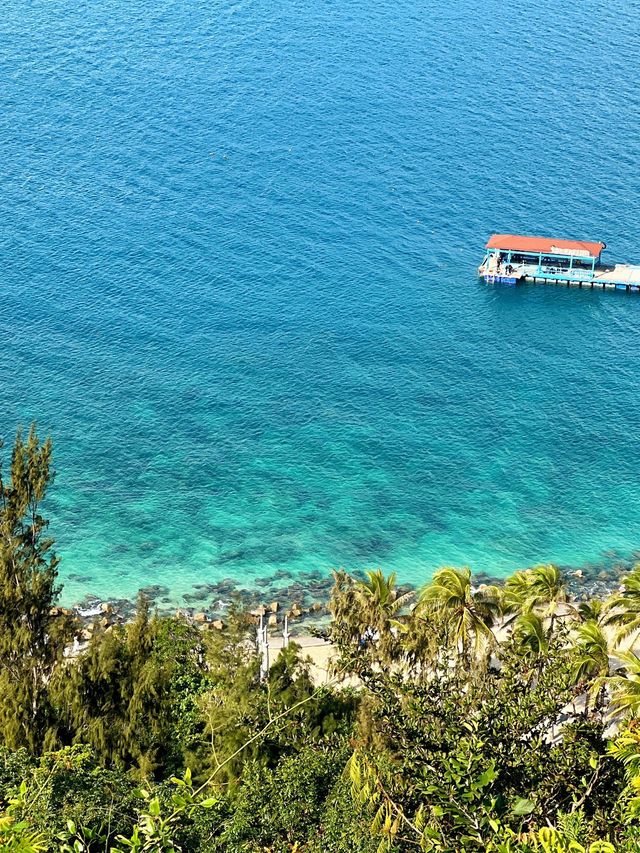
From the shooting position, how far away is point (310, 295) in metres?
94.1

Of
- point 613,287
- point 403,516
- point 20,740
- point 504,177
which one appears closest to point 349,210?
point 504,177

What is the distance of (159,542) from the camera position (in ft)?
217

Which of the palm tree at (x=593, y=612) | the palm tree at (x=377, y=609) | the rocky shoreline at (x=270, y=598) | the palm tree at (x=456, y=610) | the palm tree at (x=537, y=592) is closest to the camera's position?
the palm tree at (x=456, y=610)

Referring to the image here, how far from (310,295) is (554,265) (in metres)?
23.9

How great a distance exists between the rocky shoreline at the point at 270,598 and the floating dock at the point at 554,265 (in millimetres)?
39700

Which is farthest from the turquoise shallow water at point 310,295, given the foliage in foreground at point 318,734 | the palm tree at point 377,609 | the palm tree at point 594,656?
the palm tree at point 594,656

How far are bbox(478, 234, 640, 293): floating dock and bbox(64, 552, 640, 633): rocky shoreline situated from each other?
39700 millimetres

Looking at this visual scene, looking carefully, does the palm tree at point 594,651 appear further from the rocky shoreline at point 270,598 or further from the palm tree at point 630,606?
the rocky shoreline at point 270,598

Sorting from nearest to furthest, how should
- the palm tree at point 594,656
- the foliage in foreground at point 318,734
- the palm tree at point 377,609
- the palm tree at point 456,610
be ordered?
the foliage in foreground at point 318,734, the palm tree at point 594,656, the palm tree at point 456,610, the palm tree at point 377,609

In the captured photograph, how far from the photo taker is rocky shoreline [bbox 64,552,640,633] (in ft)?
191

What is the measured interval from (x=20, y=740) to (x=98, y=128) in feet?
321

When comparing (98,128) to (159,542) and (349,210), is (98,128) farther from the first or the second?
(159,542)

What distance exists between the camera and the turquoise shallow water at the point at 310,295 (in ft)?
226

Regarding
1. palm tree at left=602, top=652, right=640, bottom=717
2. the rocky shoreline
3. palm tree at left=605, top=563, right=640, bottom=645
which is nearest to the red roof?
the rocky shoreline
